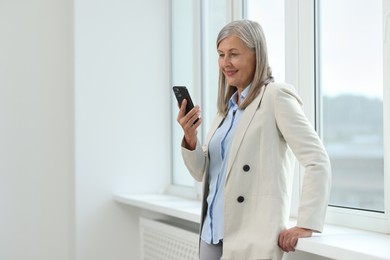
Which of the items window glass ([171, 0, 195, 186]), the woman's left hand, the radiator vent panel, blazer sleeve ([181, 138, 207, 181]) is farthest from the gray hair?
window glass ([171, 0, 195, 186])

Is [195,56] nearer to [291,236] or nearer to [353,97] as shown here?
[353,97]

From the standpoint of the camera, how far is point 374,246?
74.8 inches

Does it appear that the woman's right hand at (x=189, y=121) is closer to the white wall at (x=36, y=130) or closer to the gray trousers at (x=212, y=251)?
the gray trousers at (x=212, y=251)

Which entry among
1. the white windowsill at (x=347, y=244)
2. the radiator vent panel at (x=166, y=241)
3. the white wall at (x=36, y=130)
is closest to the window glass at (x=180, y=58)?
the radiator vent panel at (x=166, y=241)

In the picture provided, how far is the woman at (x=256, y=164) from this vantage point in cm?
186

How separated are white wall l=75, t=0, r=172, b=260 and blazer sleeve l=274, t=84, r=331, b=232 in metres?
2.07

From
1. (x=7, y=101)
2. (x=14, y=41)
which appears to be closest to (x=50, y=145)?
(x=7, y=101)

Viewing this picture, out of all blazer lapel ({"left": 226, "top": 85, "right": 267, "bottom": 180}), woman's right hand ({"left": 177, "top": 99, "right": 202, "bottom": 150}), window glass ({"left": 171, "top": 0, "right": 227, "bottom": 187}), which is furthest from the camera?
window glass ({"left": 171, "top": 0, "right": 227, "bottom": 187})

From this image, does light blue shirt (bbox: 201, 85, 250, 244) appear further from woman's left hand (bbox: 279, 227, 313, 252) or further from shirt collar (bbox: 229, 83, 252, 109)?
woman's left hand (bbox: 279, 227, 313, 252)

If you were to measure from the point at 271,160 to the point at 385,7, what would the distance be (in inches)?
27.8

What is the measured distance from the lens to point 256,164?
196 cm

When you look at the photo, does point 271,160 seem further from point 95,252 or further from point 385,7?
point 95,252

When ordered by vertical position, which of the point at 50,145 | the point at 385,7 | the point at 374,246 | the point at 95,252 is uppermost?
the point at 385,7

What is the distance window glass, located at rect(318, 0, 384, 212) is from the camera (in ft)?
7.36
